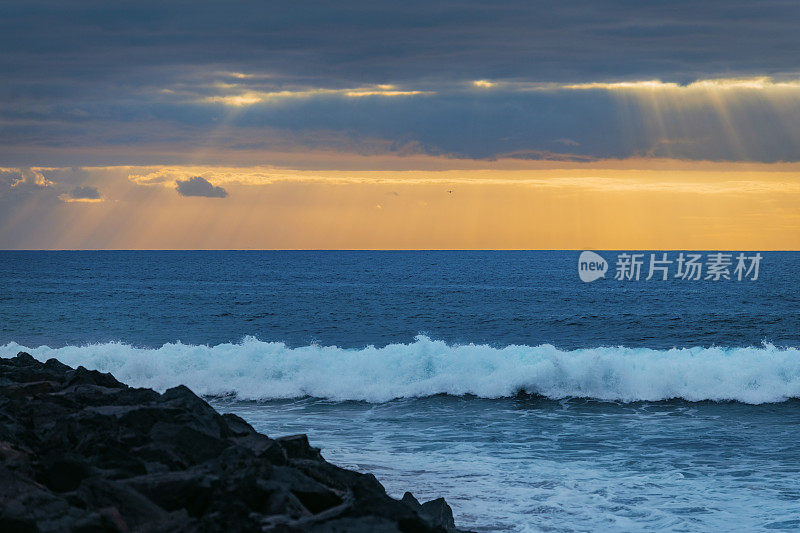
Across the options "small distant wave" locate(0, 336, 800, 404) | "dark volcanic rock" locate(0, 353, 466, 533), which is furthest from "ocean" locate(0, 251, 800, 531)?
"dark volcanic rock" locate(0, 353, 466, 533)

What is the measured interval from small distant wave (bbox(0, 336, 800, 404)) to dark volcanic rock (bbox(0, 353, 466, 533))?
13.4 m

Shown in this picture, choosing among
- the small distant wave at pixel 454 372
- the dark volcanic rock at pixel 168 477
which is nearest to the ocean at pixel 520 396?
the small distant wave at pixel 454 372

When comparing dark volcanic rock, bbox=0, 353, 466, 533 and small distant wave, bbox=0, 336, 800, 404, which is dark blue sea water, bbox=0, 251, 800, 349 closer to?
small distant wave, bbox=0, 336, 800, 404

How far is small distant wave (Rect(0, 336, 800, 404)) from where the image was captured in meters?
23.1

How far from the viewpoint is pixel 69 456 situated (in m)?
7.89

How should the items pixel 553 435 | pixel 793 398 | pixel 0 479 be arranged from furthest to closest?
1. pixel 793 398
2. pixel 553 435
3. pixel 0 479

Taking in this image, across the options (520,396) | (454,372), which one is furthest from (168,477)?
(454,372)

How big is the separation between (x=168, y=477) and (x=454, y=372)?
58.4 feet

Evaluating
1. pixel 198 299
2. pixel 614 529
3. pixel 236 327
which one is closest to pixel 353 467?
pixel 614 529

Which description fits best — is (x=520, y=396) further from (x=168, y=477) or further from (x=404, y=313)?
(x=404, y=313)

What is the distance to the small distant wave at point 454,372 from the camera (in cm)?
2306

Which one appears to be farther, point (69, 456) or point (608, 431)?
point (608, 431)

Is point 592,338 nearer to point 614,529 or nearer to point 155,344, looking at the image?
point 155,344

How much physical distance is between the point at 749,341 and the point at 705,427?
2342cm
